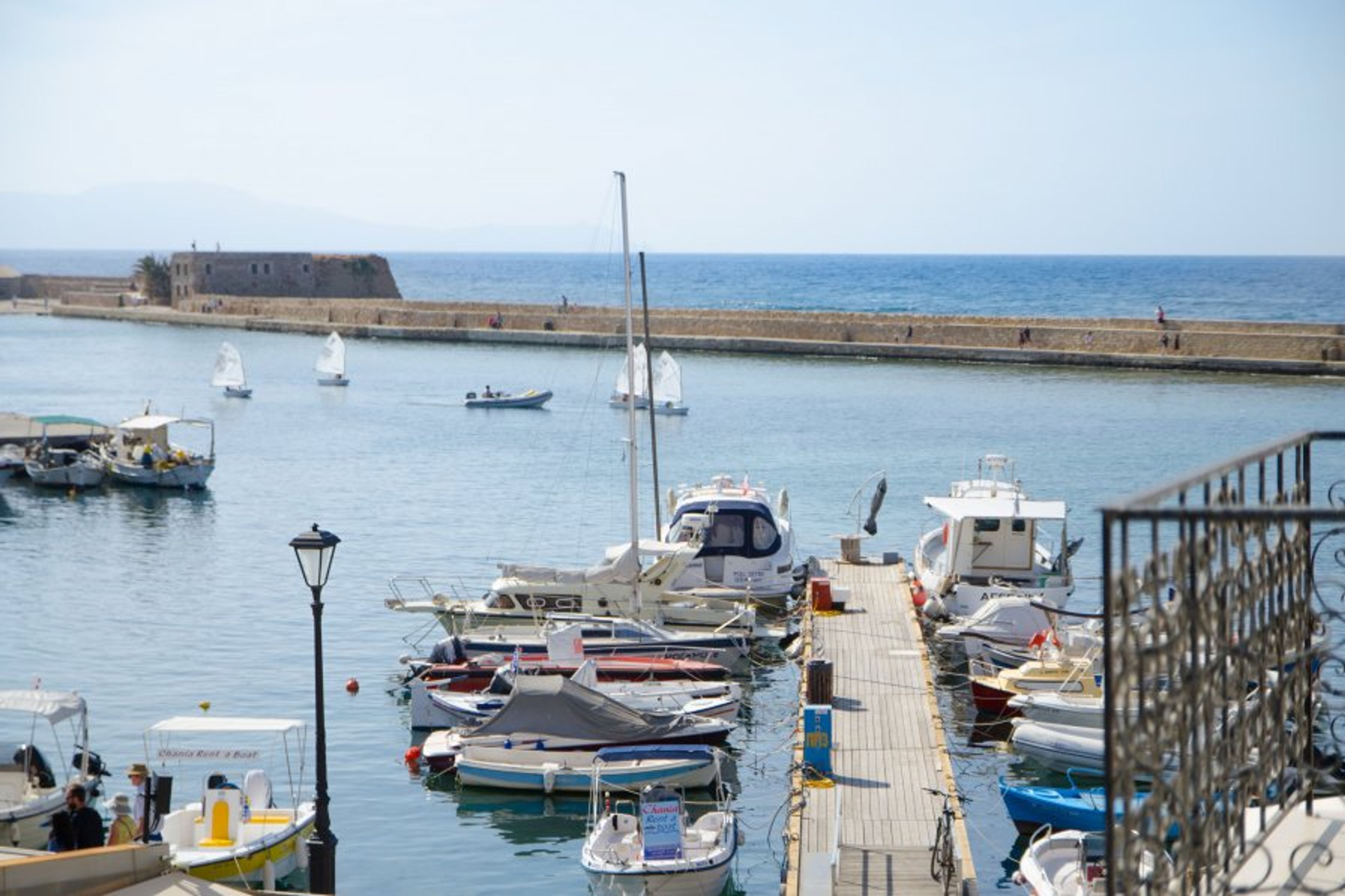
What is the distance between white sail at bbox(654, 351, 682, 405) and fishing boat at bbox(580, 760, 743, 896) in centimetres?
4556

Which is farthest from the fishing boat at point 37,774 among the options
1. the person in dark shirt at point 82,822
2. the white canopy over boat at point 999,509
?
the white canopy over boat at point 999,509

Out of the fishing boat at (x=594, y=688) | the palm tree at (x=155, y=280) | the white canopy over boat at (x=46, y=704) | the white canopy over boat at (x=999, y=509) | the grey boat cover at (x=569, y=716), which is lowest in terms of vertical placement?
the fishing boat at (x=594, y=688)

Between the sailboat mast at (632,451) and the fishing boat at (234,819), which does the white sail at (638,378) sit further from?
the fishing boat at (234,819)

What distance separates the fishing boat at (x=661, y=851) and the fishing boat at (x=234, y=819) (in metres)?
2.96

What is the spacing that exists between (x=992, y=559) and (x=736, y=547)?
4.68 m

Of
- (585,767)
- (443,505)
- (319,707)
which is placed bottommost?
(585,767)

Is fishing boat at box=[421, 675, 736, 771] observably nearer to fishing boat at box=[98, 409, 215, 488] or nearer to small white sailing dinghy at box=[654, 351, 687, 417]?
fishing boat at box=[98, 409, 215, 488]

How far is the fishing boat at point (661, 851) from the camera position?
16.7 metres

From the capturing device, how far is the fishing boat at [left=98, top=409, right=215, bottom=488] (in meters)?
48.4

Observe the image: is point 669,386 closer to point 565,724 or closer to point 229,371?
point 229,371

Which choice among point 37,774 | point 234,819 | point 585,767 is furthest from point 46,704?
point 585,767

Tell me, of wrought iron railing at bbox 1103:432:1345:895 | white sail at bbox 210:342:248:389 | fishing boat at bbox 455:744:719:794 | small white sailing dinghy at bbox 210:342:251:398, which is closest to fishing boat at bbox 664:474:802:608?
fishing boat at bbox 455:744:719:794

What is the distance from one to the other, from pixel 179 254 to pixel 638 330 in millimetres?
49082

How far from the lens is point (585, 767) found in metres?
20.8
